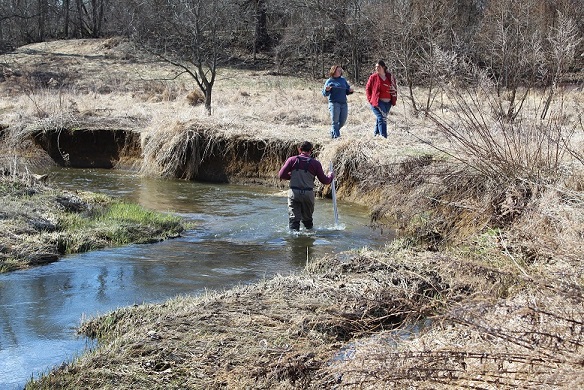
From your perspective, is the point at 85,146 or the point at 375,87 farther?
the point at 85,146

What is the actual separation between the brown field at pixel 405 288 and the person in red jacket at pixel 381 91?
491 mm

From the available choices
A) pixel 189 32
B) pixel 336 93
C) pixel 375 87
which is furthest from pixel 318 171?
pixel 189 32

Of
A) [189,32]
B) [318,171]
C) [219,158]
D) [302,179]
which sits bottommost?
[219,158]

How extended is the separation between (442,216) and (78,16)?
41.2 m

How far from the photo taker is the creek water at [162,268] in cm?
685

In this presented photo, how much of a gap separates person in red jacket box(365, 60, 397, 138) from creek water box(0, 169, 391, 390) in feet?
7.33

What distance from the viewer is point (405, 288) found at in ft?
21.8

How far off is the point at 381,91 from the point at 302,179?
4.80m

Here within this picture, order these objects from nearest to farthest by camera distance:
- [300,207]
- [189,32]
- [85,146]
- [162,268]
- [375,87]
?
[162,268] → [300,207] → [375,87] → [85,146] → [189,32]

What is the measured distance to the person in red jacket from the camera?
1564cm

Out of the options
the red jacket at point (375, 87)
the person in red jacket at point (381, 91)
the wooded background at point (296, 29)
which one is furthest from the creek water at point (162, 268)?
the wooded background at point (296, 29)

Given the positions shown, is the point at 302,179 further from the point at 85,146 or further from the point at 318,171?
the point at 85,146

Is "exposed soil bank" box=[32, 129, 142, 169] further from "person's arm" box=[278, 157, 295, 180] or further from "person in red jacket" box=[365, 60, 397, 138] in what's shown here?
"person's arm" box=[278, 157, 295, 180]

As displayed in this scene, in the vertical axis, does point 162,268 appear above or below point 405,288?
below
